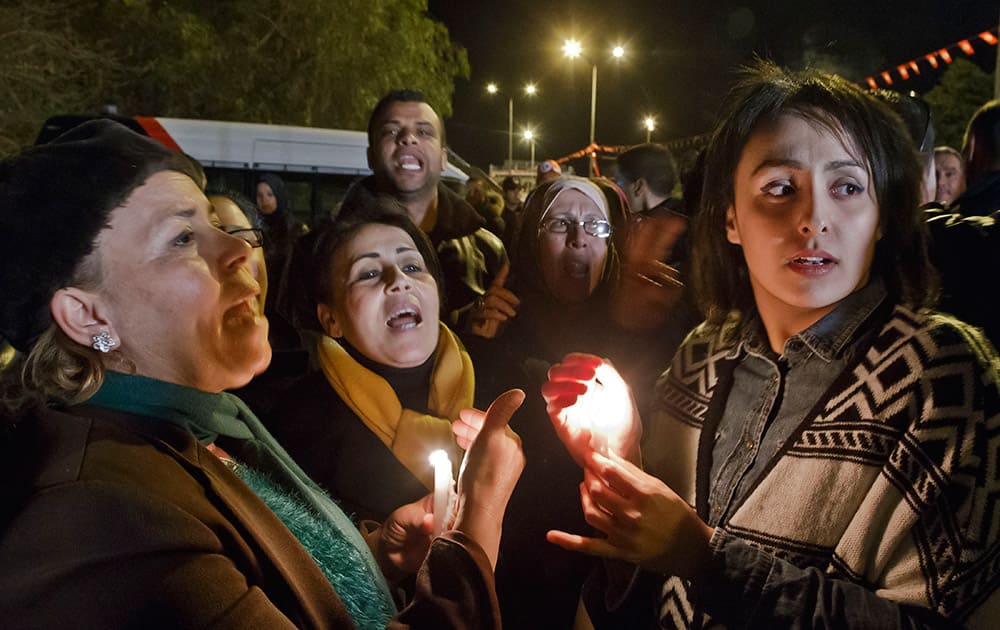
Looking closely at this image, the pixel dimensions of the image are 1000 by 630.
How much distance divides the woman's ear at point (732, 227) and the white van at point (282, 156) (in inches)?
451

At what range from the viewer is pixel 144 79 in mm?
18578

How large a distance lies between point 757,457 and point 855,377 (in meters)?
0.30

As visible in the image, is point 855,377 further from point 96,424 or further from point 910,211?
point 96,424

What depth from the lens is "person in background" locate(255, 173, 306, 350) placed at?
3.93m

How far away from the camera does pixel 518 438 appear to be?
1979mm

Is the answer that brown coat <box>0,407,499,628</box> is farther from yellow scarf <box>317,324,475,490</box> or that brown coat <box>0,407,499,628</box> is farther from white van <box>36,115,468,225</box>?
white van <box>36,115,468,225</box>

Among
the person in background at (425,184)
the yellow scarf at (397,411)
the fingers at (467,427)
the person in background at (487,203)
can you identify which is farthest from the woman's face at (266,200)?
the fingers at (467,427)

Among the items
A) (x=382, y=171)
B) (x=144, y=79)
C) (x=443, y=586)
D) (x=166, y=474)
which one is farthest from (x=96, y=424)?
(x=144, y=79)

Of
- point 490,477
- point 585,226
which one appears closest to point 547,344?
point 585,226

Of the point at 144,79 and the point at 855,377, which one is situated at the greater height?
Answer: the point at 144,79

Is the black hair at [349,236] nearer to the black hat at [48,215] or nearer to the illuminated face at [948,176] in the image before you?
the black hat at [48,215]

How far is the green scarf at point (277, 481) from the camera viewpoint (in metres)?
1.76

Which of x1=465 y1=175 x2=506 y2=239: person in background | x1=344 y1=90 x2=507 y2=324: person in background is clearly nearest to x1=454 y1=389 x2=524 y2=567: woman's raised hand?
x1=344 y1=90 x2=507 y2=324: person in background

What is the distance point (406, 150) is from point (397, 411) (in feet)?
6.70
